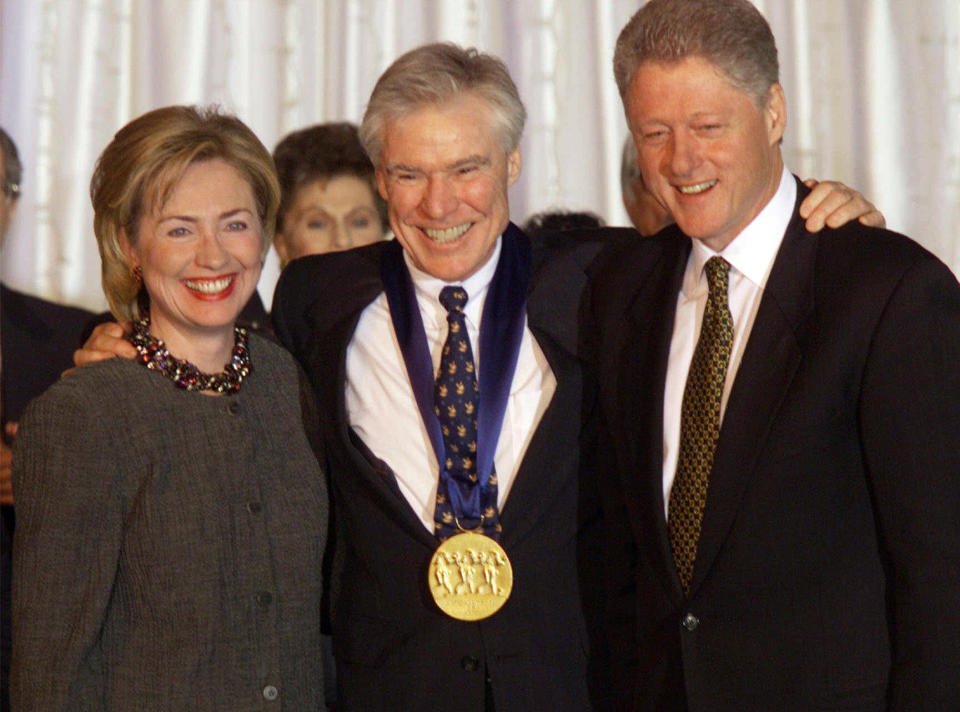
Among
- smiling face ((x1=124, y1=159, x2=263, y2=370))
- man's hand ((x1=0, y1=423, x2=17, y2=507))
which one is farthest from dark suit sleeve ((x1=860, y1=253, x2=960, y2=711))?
man's hand ((x1=0, y1=423, x2=17, y2=507))

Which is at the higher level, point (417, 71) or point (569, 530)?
point (417, 71)

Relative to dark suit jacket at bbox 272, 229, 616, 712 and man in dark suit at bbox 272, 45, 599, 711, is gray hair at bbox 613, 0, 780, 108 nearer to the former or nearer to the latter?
man in dark suit at bbox 272, 45, 599, 711

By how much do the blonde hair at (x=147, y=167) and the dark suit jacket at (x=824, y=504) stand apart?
0.89m

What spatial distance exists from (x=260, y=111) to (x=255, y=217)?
2.01m

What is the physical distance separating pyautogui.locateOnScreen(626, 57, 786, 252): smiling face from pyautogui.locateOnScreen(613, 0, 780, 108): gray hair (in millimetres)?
15

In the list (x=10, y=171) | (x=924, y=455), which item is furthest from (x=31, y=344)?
(x=924, y=455)

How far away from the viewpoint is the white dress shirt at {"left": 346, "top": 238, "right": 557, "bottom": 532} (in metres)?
2.47

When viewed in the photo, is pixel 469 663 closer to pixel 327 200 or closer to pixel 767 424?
pixel 767 424

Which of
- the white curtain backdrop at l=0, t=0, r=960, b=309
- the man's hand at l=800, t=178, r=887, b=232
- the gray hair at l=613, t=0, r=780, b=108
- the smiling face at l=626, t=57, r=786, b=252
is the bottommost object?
the man's hand at l=800, t=178, r=887, b=232

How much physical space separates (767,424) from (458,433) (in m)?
0.64

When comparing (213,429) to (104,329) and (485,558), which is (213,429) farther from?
(485,558)

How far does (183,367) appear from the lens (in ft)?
7.91

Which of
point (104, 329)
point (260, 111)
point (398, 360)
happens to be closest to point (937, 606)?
point (398, 360)

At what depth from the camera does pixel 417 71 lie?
2.49 meters
